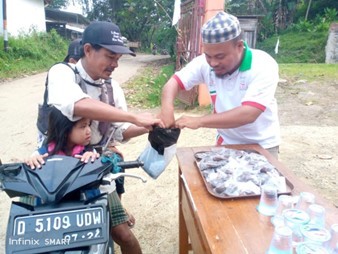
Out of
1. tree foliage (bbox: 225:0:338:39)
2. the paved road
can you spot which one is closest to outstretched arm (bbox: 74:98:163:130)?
the paved road

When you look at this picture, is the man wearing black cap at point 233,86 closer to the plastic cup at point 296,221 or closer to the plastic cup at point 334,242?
the plastic cup at point 296,221

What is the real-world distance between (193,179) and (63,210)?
71 centimetres

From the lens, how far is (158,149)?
1.97 meters

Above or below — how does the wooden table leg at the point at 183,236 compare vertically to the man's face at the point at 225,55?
below

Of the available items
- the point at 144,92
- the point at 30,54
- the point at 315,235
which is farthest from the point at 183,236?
the point at 30,54

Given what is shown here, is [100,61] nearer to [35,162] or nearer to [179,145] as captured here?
[35,162]

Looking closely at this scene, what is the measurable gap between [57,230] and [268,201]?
2.89 feet

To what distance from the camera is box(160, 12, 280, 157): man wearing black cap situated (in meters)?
1.98

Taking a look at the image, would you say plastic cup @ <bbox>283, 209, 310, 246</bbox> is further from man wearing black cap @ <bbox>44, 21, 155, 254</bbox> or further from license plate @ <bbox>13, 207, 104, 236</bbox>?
man wearing black cap @ <bbox>44, 21, 155, 254</bbox>

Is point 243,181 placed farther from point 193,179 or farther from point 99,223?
point 99,223

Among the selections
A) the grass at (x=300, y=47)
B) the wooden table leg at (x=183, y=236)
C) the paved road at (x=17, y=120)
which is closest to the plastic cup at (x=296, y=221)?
the wooden table leg at (x=183, y=236)

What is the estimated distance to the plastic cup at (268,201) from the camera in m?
1.36

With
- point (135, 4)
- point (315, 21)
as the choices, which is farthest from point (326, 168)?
point (135, 4)

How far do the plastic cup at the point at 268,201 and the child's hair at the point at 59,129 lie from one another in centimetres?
114
